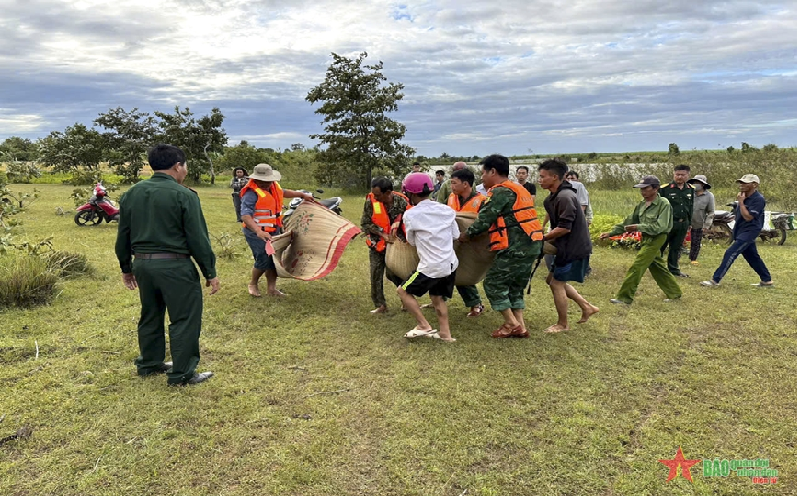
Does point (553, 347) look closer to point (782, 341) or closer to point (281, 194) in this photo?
point (782, 341)

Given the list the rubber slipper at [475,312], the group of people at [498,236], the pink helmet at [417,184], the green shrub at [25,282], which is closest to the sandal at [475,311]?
the rubber slipper at [475,312]

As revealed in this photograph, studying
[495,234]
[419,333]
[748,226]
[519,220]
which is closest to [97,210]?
[419,333]

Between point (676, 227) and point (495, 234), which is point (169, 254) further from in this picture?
point (676, 227)

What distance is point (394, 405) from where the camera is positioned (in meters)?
3.67

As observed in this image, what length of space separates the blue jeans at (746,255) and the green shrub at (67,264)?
31.9 ft

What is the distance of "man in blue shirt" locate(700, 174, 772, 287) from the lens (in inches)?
272

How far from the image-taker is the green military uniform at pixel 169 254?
3.60 meters

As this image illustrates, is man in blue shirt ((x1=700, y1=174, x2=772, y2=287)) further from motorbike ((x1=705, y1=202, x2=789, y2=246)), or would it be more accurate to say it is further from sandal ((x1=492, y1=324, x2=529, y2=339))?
motorbike ((x1=705, y1=202, x2=789, y2=246))

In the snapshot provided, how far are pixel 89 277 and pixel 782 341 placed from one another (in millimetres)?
9106

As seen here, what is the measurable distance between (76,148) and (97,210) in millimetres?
21600

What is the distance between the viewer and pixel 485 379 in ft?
13.4

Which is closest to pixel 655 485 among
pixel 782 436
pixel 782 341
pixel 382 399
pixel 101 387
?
pixel 782 436

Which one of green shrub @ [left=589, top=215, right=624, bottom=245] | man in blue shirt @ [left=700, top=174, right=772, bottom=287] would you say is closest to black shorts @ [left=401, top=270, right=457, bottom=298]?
man in blue shirt @ [left=700, top=174, right=772, bottom=287]

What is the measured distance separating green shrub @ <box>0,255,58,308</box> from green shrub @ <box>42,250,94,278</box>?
414mm
